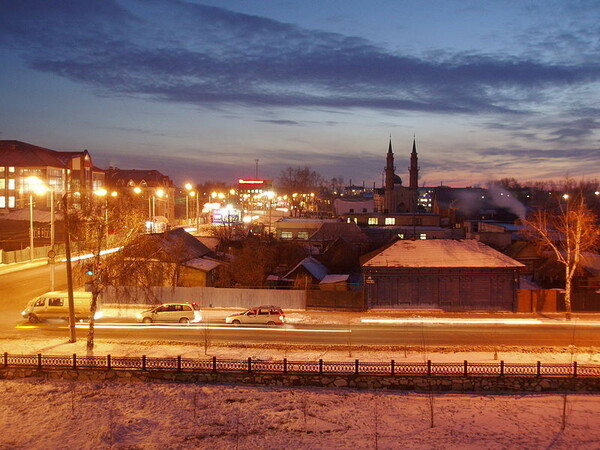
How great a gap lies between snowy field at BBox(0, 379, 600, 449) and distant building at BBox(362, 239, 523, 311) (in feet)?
Result: 43.7

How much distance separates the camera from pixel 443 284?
106 feet

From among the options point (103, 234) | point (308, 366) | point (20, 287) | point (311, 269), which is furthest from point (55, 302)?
point (311, 269)

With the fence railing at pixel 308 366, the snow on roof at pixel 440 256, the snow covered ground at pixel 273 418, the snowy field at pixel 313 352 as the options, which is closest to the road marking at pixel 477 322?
the snow on roof at pixel 440 256

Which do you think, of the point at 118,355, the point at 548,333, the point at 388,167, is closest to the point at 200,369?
the point at 118,355

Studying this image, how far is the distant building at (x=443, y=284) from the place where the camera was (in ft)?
105

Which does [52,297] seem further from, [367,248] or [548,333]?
[367,248]

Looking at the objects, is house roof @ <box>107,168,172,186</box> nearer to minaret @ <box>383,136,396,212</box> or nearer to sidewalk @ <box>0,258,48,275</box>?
minaret @ <box>383,136,396,212</box>

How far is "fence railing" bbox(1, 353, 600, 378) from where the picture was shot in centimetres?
1948

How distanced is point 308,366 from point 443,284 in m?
15.1

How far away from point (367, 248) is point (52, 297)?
1358 inches

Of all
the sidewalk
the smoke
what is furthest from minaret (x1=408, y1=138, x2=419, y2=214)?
the sidewalk

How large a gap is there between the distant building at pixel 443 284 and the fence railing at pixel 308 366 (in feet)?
37.8

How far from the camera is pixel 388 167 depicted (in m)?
111

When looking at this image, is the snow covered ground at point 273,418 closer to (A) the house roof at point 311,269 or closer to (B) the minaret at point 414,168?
(A) the house roof at point 311,269
